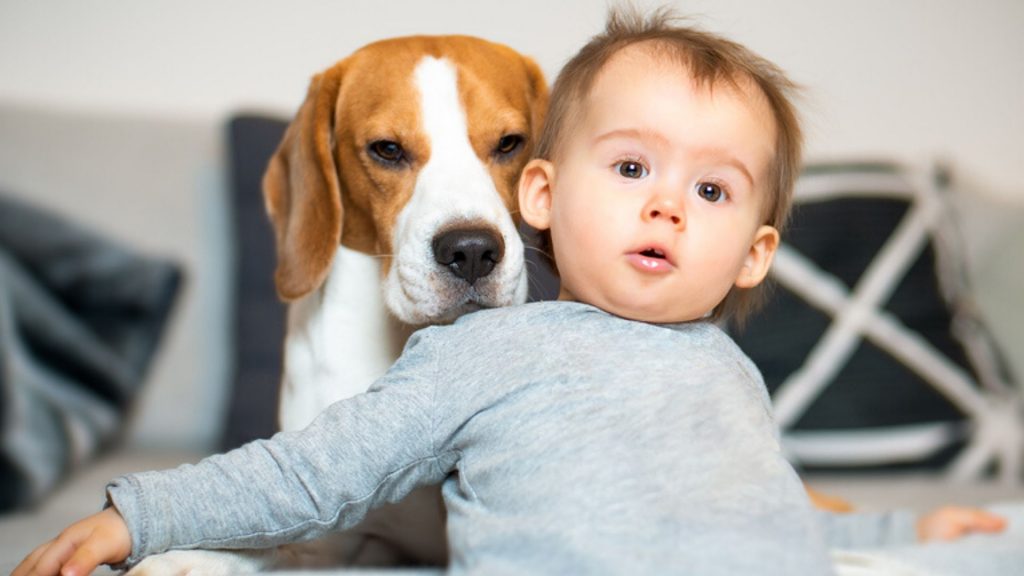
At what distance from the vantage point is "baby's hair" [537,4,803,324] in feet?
3.67

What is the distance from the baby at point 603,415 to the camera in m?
0.90

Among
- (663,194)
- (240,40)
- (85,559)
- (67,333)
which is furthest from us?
(240,40)

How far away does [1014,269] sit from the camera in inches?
104

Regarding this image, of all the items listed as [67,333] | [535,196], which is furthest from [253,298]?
[535,196]

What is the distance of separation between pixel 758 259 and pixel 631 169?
21 cm

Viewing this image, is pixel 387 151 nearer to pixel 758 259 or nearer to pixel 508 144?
pixel 508 144

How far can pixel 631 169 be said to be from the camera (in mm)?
1079

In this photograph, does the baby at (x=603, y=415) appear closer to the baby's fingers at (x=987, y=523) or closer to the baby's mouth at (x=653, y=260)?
the baby's mouth at (x=653, y=260)

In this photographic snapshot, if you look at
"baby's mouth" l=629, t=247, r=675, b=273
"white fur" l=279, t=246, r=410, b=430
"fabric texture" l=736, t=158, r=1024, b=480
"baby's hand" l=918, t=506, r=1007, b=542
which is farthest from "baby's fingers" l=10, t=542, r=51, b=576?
"fabric texture" l=736, t=158, r=1024, b=480

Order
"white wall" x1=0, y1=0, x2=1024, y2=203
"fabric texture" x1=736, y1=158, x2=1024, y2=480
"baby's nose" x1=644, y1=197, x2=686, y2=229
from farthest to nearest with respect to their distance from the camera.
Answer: "white wall" x1=0, y1=0, x2=1024, y2=203, "fabric texture" x1=736, y1=158, x2=1024, y2=480, "baby's nose" x1=644, y1=197, x2=686, y2=229

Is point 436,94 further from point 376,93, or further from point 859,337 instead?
point 859,337

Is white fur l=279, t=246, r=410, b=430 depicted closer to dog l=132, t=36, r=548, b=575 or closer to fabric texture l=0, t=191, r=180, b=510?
dog l=132, t=36, r=548, b=575

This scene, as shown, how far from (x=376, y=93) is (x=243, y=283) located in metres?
0.96

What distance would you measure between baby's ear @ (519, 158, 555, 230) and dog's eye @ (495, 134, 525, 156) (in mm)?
250
